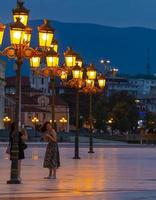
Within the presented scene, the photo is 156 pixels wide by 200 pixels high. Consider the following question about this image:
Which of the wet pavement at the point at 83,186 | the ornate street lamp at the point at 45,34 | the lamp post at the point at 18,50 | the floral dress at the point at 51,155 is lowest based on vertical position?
the wet pavement at the point at 83,186

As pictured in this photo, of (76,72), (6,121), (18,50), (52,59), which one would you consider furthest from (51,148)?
(6,121)

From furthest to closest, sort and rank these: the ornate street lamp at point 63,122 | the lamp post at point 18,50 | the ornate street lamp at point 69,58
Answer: the ornate street lamp at point 63,122 < the ornate street lamp at point 69,58 < the lamp post at point 18,50

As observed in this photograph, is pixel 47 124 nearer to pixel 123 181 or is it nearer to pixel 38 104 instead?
pixel 123 181

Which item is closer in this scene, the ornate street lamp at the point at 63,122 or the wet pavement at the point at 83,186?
the wet pavement at the point at 83,186

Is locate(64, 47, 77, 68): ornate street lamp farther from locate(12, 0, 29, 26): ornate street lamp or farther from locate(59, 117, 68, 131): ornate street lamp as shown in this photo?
locate(59, 117, 68, 131): ornate street lamp

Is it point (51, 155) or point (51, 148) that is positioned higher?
point (51, 148)

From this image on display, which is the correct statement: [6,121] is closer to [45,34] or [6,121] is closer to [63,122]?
[63,122]

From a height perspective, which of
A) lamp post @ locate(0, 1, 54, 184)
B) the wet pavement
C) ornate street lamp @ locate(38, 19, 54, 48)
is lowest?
the wet pavement

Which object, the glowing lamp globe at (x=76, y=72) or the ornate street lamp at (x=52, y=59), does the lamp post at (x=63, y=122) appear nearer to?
the glowing lamp globe at (x=76, y=72)

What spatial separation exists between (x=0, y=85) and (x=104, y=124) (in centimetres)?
2066

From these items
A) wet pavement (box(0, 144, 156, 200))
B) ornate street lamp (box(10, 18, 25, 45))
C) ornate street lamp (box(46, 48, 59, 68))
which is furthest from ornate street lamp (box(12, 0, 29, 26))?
ornate street lamp (box(46, 48, 59, 68))

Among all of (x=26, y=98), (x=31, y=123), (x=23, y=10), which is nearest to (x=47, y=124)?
(x=23, y=10)

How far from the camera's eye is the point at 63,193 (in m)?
19.4

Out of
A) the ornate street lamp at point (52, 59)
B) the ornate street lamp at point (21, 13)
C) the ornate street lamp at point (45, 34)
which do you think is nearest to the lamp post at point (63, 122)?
the ornate street lamp at point (52, 59)
